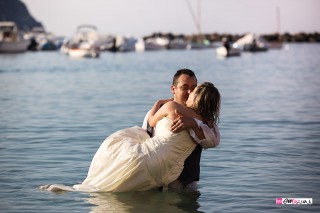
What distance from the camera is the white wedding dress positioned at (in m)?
8.19

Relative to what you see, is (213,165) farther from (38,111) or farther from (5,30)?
(5,30)

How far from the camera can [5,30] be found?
101m

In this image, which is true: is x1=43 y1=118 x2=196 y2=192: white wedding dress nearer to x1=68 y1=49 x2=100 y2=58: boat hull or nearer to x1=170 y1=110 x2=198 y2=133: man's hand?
x1=170 y1=110 x2=198 y2=133: man's hand

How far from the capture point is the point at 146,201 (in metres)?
8.28

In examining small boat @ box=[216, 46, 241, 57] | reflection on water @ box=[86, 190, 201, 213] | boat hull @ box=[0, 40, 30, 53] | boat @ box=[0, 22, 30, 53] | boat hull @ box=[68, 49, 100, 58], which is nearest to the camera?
reflection on water @ box=[86, 190, 201, 213]

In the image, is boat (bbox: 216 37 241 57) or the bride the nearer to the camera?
the bride

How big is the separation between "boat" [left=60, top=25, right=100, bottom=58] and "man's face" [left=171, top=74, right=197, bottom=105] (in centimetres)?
7517

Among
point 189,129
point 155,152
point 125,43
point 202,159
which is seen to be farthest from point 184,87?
point 125,43

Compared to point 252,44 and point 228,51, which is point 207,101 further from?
point 252,44

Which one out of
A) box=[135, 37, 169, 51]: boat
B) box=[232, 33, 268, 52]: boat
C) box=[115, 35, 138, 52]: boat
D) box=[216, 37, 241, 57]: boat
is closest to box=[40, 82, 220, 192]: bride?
box=[216, 37, 241, 57]: boat

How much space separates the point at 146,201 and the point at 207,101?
1333mm

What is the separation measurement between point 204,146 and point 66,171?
8.91 ft

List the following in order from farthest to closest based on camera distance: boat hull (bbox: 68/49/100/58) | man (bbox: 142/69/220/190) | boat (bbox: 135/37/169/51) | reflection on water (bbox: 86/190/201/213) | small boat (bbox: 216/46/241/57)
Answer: boat (bbox: 135/37/169/51) < boat hull (bbox: 68/49/100/58) < small boat (bbox: 216/46/241/57) < man (bbox: 142/69/220/190) < reflection on water (bbox: 86/190/201/213)

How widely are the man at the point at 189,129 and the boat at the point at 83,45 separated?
7510 centimetres
